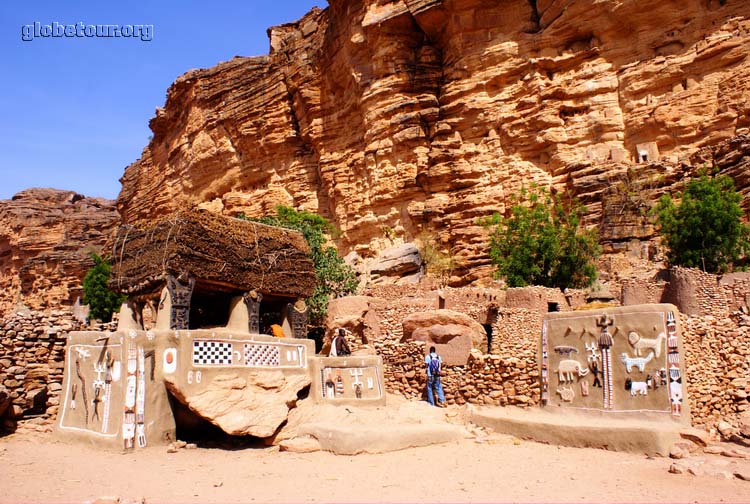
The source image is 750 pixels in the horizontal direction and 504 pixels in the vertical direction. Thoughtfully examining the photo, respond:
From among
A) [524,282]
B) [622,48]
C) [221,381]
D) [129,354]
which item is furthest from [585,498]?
[622,48]

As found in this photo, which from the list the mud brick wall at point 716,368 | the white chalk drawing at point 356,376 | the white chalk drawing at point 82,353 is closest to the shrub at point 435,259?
the white chalk drawing at point 356,376

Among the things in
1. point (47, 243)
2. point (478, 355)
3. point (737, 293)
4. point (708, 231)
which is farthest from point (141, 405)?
point (47, 243)

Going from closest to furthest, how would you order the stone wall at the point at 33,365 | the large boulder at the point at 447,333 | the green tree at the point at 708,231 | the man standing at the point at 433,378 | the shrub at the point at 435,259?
the stone wall at the point at 33,365 < the man standing at the point at 433,378 < the large boulder at the point at 447,333 < the green tree at the point at 708,231 < the shrub at the point at 435,259

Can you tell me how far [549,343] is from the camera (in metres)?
10.9

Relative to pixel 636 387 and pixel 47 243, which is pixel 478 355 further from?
pixel 47 243

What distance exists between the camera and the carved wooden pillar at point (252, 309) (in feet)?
44.3

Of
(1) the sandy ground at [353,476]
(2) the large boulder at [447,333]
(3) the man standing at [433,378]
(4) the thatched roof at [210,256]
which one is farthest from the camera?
(4) the thatched roof at [210,256]

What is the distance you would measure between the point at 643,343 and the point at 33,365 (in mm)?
9848

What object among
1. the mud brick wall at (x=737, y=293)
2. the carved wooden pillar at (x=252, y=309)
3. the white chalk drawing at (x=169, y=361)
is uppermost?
the mud brick wall at (x=737, y=293)

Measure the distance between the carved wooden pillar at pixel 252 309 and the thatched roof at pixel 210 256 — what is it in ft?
0.48

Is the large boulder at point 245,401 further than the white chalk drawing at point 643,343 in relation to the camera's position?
No

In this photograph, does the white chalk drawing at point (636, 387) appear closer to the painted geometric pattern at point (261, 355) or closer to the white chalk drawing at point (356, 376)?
Answer: the white chalk drawing at point (356, 376)

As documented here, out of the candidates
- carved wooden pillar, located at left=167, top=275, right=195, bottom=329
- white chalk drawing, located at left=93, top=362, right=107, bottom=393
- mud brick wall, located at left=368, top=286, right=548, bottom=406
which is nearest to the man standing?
mud brick wall, located at left=368, top=286, right=548, bottom=406

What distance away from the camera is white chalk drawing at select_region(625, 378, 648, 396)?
9.62 metres
